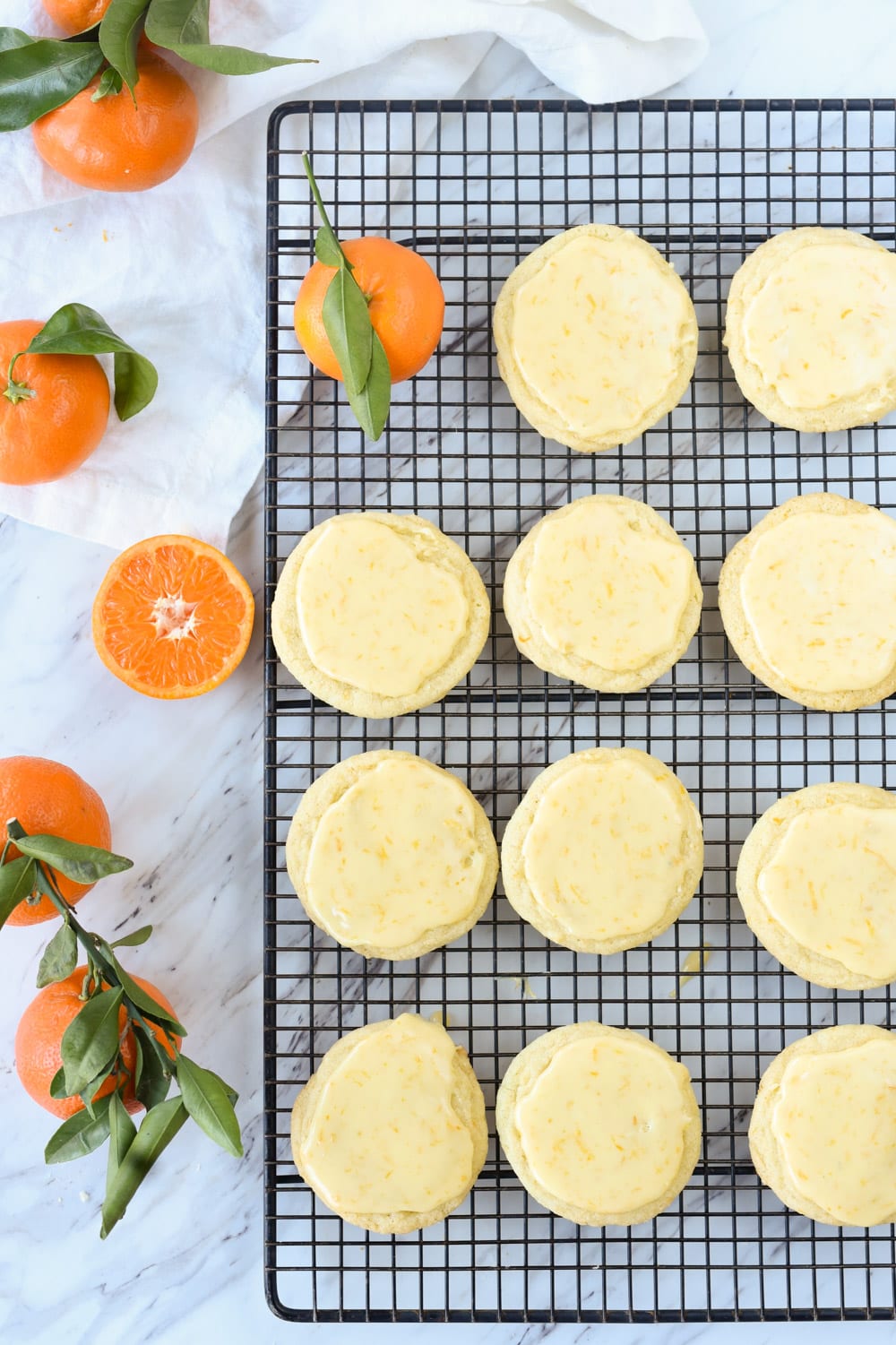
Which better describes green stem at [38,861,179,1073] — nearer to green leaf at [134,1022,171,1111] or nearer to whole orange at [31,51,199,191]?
green leaf at [134,1022,171,1111]

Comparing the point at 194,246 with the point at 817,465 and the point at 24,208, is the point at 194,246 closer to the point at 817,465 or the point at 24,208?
the point at 24,208

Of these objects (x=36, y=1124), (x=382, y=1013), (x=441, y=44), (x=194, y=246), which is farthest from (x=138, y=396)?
(x=36, y=1124)

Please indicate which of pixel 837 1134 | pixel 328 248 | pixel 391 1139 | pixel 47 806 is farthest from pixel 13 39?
pixel 837 1134

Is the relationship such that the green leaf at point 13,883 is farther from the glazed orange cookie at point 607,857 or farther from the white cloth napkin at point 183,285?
the glazed orange cookie at point 607,857

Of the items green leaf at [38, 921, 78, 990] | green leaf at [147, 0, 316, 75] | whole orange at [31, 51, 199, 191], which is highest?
green leaf at [147, 0, 316, 75]

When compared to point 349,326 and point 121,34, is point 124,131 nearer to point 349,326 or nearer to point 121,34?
point 121,34

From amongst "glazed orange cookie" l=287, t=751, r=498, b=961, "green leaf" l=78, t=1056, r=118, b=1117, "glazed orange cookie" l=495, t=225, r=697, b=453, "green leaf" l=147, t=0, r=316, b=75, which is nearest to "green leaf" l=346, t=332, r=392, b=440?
"glazed orange cookie" l=495, t=225, r=697, b=453
